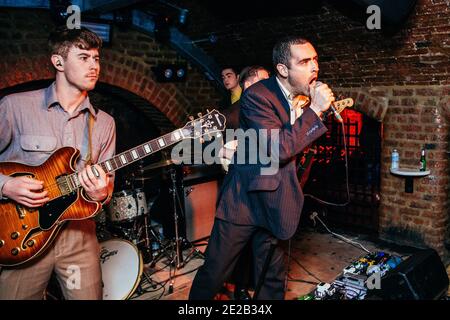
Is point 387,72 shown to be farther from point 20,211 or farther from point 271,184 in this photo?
point 20,211

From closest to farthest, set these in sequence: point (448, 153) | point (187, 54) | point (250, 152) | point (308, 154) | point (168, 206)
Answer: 1. point (250, 152)
2. point (308, 154)
3. point (448, 153)
4. point (168, 206)
5. point (187, 54)

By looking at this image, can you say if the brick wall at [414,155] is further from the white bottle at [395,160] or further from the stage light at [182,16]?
the stage light at [182,16]

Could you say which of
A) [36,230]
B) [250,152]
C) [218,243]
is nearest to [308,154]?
[250,152]

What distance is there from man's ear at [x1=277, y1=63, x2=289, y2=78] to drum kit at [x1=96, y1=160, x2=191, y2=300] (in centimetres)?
195

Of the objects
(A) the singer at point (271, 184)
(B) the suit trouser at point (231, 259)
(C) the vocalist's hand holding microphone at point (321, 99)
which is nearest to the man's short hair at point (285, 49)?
(A) the singer at point (271, 184)

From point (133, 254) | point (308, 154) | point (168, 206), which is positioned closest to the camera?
point (308, 154)

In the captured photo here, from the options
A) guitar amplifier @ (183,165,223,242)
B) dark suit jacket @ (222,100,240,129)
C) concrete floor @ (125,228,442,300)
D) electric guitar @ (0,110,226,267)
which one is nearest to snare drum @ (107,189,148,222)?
Answer: concrete floor @ (125,228,442,300)

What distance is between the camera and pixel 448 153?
417cm

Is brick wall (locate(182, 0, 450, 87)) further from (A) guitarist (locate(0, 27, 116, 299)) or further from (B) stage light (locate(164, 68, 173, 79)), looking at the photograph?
(A) guitarist (locate(0, 27, 116, 299))

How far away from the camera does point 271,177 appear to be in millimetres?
2150

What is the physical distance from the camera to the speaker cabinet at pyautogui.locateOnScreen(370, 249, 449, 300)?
9.07 ft

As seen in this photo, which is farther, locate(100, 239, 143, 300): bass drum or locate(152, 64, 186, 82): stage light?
locate(152, 64, 186, 82): stage light
